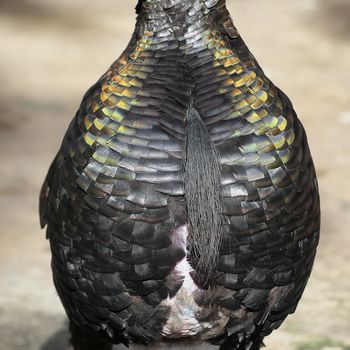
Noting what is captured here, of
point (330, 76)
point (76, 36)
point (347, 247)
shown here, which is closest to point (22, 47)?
point (76, 36)

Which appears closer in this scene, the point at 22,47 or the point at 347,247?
the point at 347,247

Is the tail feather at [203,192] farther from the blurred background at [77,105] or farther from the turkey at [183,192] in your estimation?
the blurred background at [77,105]

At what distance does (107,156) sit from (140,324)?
0.42m

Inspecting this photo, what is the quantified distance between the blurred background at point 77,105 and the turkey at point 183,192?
1386 millimetres

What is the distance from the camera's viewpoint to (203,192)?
2256mm

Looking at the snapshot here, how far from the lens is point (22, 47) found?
6.64 metres

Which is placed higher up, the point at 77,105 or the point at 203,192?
the point at 77,105

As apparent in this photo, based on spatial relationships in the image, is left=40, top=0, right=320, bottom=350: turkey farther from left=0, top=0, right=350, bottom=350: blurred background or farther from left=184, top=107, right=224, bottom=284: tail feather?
left=0, top=0, right=350, bottom=350: blurred background

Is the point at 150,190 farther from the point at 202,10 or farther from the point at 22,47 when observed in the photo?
the point at 22,47

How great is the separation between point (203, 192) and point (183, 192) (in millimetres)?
50

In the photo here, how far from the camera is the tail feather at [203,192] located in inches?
88.9

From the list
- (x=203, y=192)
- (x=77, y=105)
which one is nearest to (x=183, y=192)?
(x=203, y=192)

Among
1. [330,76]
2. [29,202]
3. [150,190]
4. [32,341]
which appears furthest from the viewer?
[330,76]

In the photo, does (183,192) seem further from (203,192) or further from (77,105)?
(77,105)
